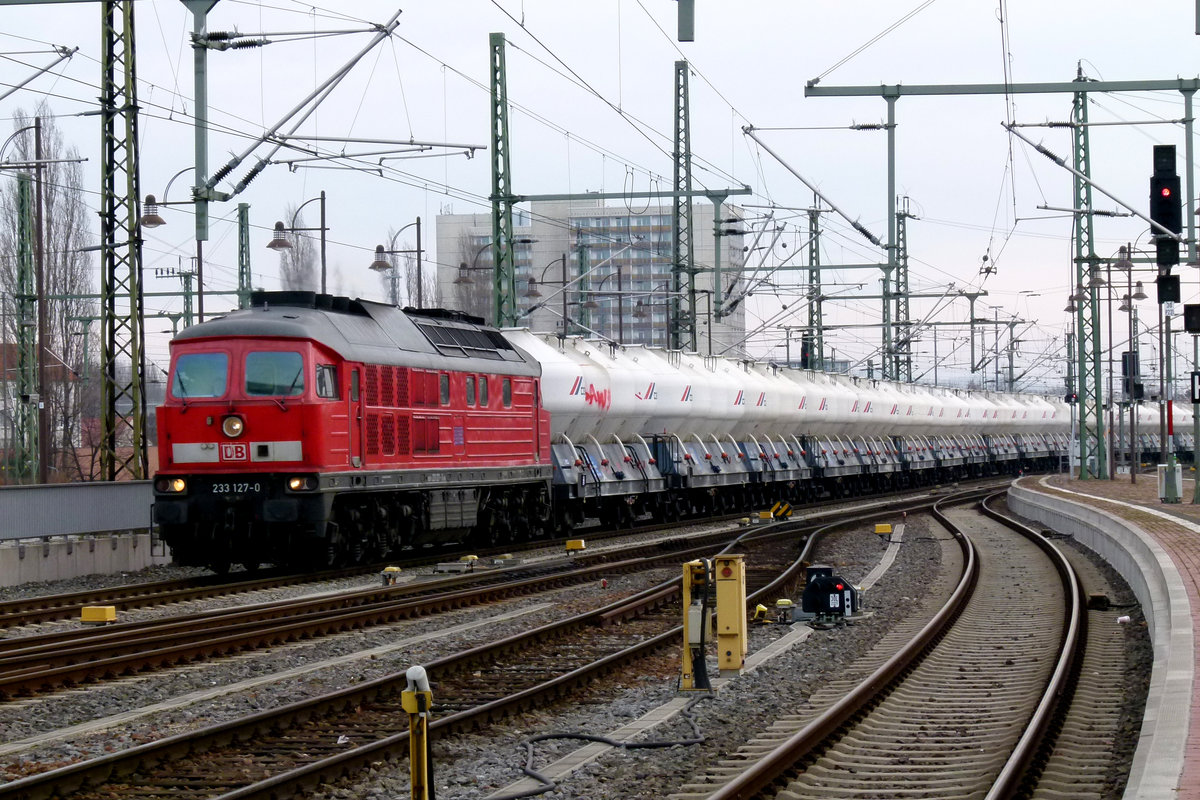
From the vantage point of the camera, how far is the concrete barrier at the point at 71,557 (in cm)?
2198

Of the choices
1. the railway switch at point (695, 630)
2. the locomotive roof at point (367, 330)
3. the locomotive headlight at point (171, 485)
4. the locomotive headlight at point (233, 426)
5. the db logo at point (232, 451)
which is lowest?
the railway switch at point (695, 630)

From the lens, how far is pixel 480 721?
1123 cm

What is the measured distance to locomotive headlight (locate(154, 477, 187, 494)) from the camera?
70.1ft

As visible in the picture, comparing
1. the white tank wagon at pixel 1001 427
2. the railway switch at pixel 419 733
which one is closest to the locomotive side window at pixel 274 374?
the railway switch at pixel 419 733

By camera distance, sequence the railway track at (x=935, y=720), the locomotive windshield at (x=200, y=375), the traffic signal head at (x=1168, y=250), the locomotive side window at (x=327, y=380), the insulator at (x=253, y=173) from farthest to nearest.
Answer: the traffic signal head at (x=1168, y=250) < the insulator at (x=253, y=173) < the locomotive windshield at (x=200, y=375) < the locomotive side window at (x=327, y=380) < the railway track at (x=935, y=720)

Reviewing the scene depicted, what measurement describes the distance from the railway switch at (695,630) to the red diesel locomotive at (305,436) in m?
9.32

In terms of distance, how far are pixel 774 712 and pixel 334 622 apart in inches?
247

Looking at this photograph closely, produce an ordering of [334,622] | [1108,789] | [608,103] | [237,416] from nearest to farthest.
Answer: [1108,789]
[334,622]
[237,416]
[608,103]

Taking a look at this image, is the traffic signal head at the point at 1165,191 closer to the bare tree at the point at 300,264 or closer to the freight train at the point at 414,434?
the freight train at the point at 414,434

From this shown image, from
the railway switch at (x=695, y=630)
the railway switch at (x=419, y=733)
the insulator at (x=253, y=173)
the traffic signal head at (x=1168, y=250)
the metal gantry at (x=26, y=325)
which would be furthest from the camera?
the metal gantry at (x=26, y=325)

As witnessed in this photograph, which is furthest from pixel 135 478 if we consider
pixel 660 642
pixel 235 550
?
pixel 660 642

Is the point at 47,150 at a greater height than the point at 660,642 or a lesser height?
greater

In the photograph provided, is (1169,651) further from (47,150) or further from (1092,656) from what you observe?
(47,150)

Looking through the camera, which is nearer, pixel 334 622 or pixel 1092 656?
pixel 1092 656
